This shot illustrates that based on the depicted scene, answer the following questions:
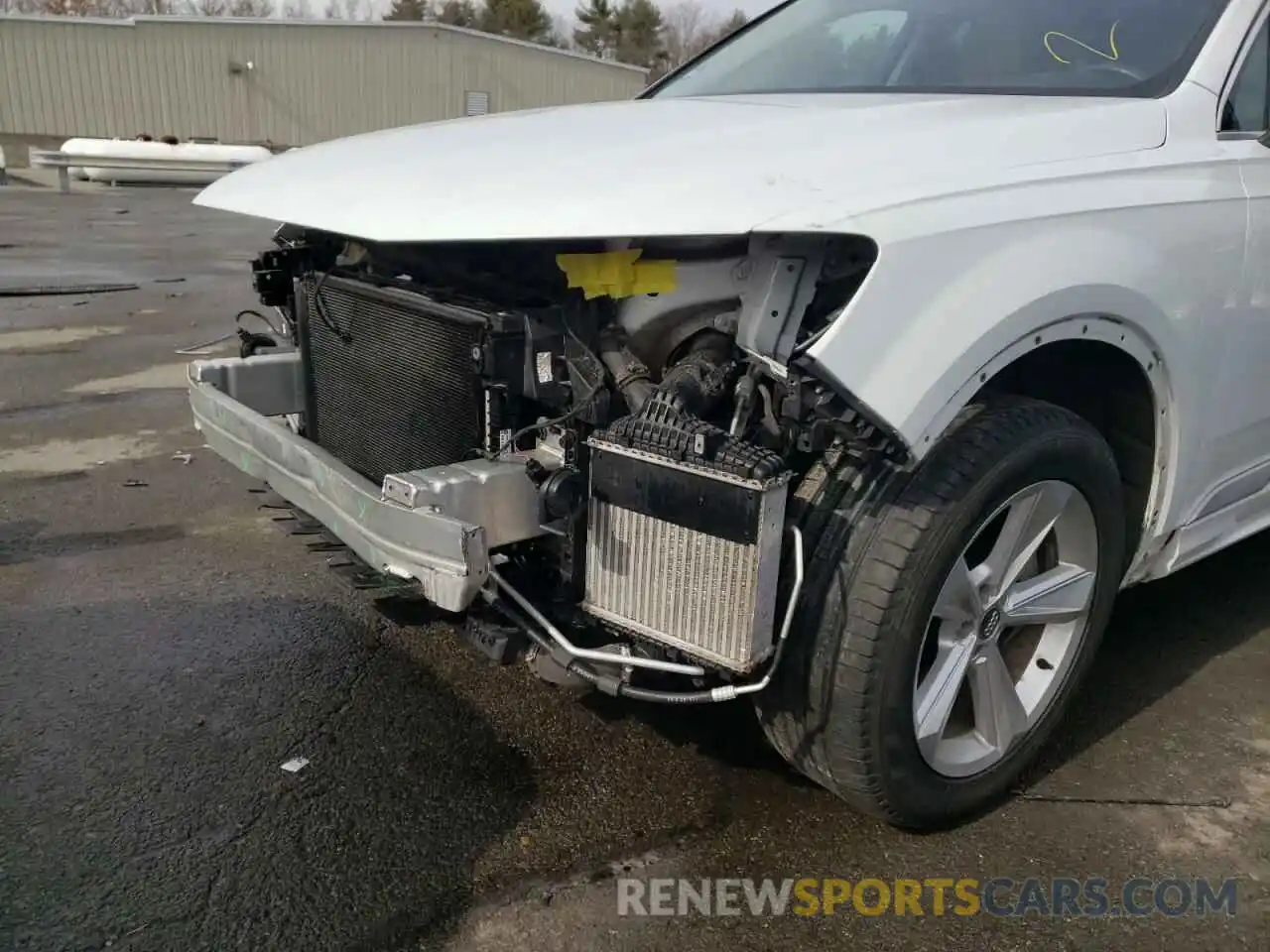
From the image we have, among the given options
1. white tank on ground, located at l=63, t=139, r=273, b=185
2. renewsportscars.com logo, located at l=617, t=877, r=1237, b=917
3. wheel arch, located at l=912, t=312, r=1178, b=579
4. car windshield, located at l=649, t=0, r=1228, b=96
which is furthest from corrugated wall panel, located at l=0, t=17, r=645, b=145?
renewsportscars.com logo, located at l=617, t=877, r=1237, b=917

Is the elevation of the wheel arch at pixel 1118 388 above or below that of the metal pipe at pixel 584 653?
above

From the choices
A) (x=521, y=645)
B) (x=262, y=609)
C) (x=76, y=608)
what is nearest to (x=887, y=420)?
(x=521, y=645)

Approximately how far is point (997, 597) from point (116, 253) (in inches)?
509

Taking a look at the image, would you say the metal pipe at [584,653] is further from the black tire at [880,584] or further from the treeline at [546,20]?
the treeline at [546,20]

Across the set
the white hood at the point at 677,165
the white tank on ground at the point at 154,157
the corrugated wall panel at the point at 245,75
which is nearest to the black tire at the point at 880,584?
the white hood at the point at 677,165

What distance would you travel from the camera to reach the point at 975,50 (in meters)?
3.13

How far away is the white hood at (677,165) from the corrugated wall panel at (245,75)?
103ft

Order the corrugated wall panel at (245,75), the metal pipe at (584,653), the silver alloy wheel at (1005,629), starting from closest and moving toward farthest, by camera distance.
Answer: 1. the metal pipe at (584,653)
2. the silver alloy wheel at (1005,629)
3. the corrugated wall panel at (245,75)

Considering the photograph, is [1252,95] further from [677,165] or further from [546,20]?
[546,20]

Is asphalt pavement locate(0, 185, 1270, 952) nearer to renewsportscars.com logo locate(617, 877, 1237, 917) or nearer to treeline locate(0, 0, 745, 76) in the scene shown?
renewsportscars.com logo locate(617, 877, 1237, 917)

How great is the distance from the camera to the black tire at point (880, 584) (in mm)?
2141

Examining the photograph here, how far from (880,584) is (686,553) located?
1.30ft

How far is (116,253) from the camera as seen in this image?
1290 centimetres

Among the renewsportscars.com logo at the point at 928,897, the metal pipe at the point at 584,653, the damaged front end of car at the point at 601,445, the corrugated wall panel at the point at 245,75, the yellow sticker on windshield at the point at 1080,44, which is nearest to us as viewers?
the damaged front end of car at the point at 601,445
